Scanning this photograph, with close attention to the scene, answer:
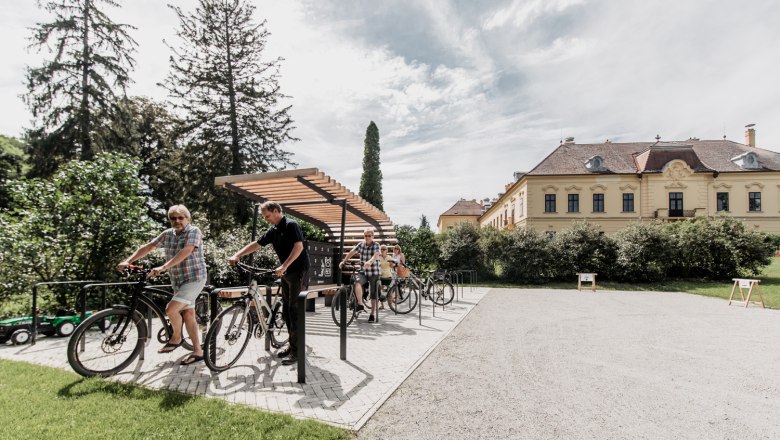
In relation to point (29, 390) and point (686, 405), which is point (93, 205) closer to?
point (29, 390)

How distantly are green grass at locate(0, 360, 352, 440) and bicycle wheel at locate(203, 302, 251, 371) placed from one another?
29.8 inches

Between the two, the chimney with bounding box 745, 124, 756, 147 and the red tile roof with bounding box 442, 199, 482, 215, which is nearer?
the chimney with bounding box 745, 124, 756, 147

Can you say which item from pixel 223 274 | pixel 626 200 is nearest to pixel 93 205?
pixel 223 274

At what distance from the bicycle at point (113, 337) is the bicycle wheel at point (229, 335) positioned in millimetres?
859

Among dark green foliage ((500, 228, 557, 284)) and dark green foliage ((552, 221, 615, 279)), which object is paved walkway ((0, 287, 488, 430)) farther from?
dark green foliage ((552, 221, 615, 279))

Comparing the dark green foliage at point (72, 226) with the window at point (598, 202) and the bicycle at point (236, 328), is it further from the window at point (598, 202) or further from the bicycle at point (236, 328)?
the window at point (598, 202)

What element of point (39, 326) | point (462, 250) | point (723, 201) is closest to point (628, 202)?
point (723, 201)

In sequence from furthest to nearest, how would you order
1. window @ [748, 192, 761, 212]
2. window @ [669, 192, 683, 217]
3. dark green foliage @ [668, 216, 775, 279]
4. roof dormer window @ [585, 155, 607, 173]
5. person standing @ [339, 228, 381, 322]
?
roof dormer window @ [585, 155, 607, 173]
window @ [669, 192, 683, 217]
window @ [748, 192, 761, 212]
dark green foliage @ [668, 216, 775, 279]
person standing @ [339, 228, 381, 322]

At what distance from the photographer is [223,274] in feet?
37.3

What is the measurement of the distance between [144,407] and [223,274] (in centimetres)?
817

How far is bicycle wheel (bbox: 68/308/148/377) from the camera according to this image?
4.31m

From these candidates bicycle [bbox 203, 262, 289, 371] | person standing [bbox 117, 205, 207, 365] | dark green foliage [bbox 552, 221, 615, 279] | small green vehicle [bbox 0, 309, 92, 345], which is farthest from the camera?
dark green foliage [bbox 552, 221, 615, 279]

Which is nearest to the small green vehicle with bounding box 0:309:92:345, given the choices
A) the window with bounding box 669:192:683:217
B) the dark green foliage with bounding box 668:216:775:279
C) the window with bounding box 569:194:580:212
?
the dark green foliage with bounding box 668:216:775:279

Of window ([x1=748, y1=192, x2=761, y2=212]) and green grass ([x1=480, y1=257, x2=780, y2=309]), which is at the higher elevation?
window ([x1=748, y1=192, x2=761, y2=212])
